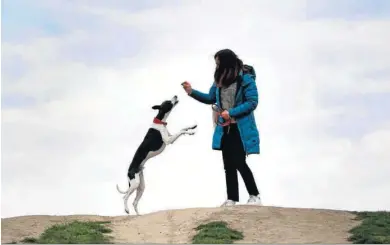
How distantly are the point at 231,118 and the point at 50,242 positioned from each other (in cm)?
419

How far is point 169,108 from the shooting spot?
56.1ft

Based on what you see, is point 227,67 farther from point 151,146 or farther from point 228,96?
point 151,146

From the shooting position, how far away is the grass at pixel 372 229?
1438cm

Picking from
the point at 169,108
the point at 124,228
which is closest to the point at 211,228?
the point at 124,228

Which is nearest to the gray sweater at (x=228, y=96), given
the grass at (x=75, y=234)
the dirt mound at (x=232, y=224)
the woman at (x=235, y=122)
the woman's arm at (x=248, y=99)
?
the woman at (x=235, y=122)

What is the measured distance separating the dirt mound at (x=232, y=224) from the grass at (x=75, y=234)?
239 millimetres

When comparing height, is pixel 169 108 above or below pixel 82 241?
above

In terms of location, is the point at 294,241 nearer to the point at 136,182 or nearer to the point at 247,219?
the point at 247,219

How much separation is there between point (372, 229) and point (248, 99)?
10.9 ft

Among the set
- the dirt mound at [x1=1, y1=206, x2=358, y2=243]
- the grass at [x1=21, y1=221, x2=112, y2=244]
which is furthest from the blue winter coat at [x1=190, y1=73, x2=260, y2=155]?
the grass at [x1=21, y1=221, x2=112, y2=244]

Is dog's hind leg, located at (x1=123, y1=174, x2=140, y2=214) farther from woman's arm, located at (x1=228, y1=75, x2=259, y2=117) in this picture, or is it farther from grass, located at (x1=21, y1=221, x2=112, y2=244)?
woman's arm, located at (x1=228, y1=75, x2=259, y2=117)

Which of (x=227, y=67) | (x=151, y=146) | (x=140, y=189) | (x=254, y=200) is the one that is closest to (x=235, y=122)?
(x=227, y=67)

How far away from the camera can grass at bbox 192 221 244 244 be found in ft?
A: 46.7

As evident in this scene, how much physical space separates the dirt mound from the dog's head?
1874mm
